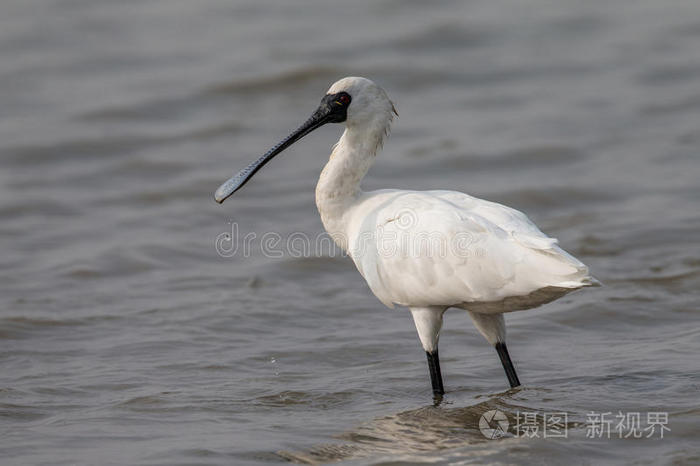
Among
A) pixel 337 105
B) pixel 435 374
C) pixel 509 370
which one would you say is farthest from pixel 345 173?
pixel 509 370

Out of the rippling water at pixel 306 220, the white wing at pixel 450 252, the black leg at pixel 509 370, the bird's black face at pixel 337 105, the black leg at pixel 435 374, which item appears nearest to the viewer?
the white wing at pixel 450 252

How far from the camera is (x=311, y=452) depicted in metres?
6.96

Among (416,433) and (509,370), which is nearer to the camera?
(416,433)

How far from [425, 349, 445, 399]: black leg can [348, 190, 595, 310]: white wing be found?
37 centimetres

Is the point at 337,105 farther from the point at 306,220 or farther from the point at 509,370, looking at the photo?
the point at 306,220

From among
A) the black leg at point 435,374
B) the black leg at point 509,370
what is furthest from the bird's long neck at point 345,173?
the black leg at point 509,370

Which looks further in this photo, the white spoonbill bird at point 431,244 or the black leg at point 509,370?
the black leg at point 509,370

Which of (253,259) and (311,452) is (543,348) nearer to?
(311,452)

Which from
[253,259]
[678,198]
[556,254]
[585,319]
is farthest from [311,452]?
[678,198]

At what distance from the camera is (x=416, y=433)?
734cm

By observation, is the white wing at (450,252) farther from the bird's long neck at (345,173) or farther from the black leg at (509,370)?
the black leg at (509,370)

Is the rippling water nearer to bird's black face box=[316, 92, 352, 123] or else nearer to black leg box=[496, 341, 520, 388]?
black leg box=[496, 341, 520, 388]

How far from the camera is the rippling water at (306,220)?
7.58 m

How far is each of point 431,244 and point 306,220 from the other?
218 inches
